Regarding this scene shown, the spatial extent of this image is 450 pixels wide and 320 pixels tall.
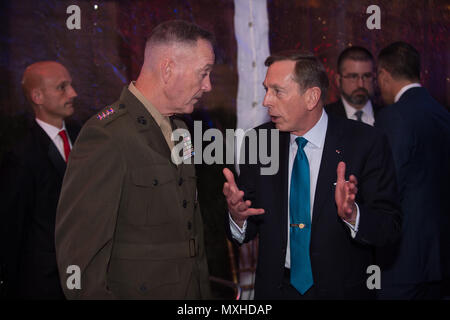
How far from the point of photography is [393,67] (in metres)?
3.33

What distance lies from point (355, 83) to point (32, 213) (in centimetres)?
301

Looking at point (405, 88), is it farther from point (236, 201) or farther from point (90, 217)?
point (90, 217)

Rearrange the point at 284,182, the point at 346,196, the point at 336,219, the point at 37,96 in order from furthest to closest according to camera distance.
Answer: the point at 37,96 < the point at 284,182 < the point at 336,219 < the point at 346,196

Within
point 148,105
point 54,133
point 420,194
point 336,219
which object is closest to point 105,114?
point 148,105

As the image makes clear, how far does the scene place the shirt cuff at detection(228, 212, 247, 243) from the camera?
229 centimetres

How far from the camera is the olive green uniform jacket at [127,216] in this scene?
168 centimetres

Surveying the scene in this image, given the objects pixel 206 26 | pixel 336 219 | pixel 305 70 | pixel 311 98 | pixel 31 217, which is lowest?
pixel 31 217

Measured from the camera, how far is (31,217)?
3.17 metres

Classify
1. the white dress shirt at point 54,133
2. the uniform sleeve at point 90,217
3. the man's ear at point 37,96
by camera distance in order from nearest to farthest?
the uniform sleeve at point 90,217 → the white dress shirt at point 54,133 → the man's ear at point 37,96

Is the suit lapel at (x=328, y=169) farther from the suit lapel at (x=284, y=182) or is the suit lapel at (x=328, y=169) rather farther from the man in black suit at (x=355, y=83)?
→ the man in black suit at (x=355, y=83)

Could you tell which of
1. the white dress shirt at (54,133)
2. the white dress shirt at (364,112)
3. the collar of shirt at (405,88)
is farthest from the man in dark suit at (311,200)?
the white dress shirt at (364,112)

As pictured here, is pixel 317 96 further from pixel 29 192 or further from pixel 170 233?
pixel 29 192

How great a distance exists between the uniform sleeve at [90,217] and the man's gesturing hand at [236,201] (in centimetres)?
50

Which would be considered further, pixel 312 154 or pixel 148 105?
pixel 312 154
